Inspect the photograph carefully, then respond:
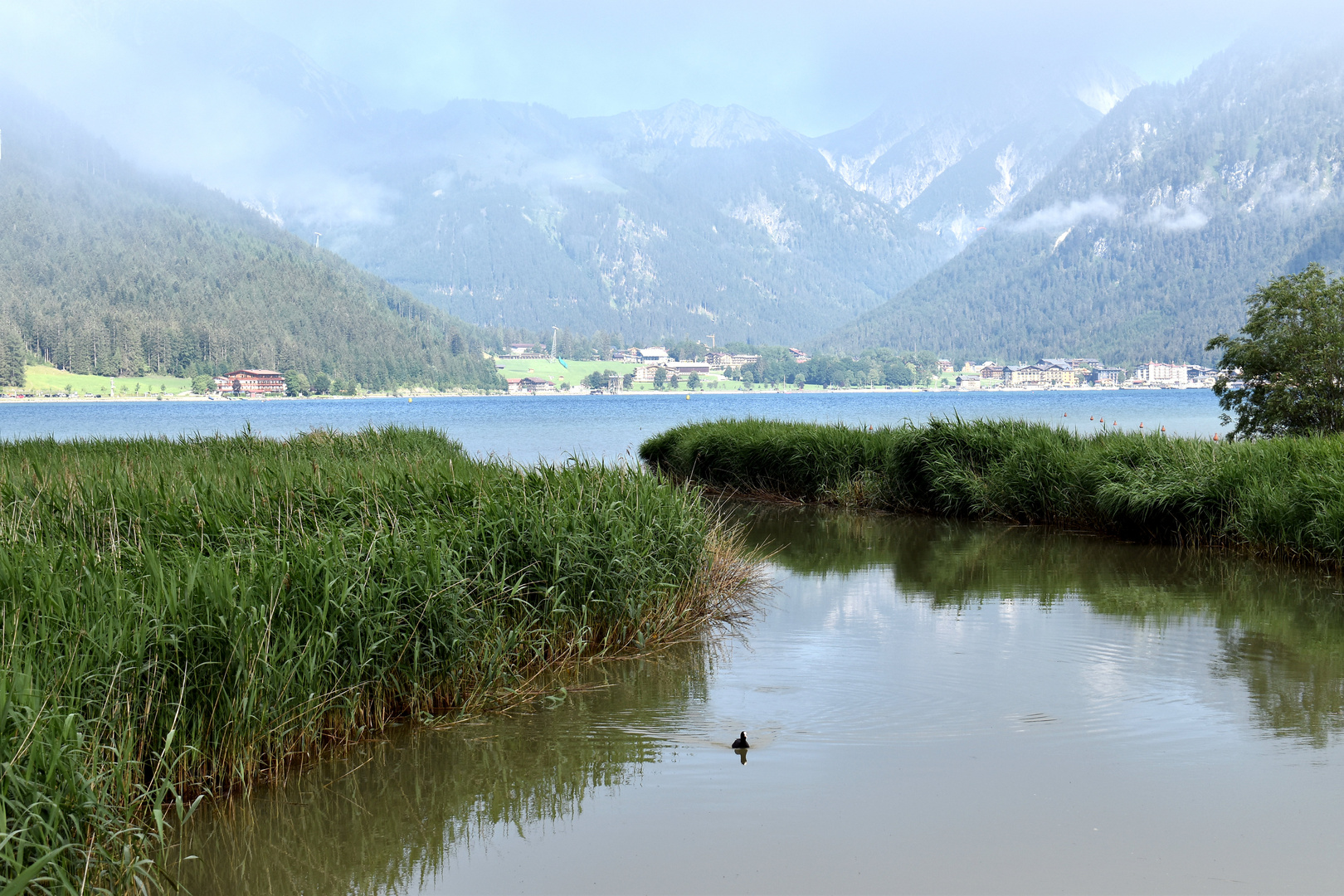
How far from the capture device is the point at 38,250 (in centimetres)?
19012

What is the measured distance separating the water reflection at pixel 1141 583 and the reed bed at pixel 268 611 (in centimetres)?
341

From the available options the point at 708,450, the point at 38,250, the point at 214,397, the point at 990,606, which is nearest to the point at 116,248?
the point at 38,250

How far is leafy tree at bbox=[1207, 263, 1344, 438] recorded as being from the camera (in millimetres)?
20766

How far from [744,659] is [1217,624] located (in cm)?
492

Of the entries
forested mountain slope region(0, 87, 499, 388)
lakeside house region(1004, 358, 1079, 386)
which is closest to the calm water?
forested mountain slope region(0, 87, 499, 388)

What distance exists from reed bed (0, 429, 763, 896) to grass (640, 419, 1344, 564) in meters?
6.93

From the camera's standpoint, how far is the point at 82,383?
146250mm

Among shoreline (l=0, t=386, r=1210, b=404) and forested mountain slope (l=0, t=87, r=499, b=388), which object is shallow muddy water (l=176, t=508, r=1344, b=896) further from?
forested mountain slope (l=0, t=87, r=499, b=388)

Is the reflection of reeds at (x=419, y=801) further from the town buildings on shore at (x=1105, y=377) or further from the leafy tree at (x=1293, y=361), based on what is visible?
the town buildings on shore at (x=1105, y=377)

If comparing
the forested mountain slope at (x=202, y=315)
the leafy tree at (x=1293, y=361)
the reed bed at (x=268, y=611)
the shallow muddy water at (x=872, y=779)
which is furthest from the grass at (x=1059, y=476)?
the forested mountain slope at (x=202, y=315)

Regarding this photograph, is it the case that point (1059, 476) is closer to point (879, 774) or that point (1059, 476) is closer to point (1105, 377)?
point (879, 774)

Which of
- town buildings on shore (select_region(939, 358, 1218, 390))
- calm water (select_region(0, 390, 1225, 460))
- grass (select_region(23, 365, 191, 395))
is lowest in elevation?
calm water (select_region(0, 390, 1225, 460))

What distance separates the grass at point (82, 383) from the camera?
475 ft

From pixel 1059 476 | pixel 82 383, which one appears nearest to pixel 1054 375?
pixel 82 383
